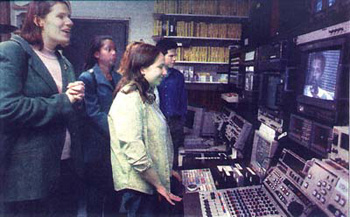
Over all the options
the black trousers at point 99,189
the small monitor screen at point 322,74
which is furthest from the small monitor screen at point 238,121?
the black trousers at point 99,189

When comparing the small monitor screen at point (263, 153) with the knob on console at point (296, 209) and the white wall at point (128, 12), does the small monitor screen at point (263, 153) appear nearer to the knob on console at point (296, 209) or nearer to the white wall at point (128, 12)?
the knob on console at point (296, 209)

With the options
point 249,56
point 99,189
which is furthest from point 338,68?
point 99,189

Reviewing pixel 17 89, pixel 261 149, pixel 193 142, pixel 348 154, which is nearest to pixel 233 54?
pixel 193 142

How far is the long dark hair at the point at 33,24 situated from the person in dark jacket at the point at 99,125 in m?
0.59

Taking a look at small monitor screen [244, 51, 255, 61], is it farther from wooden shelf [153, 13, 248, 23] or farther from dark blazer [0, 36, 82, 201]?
dark blazer [0, 36, 82, 201]

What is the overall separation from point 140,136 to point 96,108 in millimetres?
660

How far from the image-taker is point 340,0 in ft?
3.25

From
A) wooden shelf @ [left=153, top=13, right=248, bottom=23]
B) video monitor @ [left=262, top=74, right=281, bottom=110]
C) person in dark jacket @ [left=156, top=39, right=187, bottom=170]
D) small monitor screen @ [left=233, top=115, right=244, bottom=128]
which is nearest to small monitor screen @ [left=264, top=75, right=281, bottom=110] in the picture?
video monitor @ [left=262, top=74, right=281, bottom=110]

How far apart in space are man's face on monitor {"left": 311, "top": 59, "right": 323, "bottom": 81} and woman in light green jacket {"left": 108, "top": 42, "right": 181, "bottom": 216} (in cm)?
59

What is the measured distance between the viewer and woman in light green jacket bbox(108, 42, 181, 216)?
1.02 meters

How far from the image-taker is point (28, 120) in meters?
0.96

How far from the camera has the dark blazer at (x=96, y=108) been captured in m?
1.59

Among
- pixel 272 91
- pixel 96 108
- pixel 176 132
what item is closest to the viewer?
pixel 272 91

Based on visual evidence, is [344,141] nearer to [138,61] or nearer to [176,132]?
[138,61]
